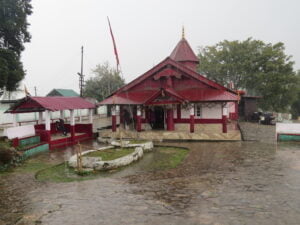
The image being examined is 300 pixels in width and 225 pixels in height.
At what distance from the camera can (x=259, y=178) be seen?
9.98 metres

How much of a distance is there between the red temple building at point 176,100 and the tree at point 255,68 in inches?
577

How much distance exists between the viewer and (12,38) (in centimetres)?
1756

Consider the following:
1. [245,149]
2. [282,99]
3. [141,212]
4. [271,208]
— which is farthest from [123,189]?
[282,99]

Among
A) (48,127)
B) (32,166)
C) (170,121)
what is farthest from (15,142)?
(170,121)

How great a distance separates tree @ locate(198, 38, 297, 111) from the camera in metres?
34.2

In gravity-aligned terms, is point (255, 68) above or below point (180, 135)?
above

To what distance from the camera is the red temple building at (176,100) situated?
20844 millimetres

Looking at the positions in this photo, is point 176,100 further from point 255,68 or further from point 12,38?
point 255,68

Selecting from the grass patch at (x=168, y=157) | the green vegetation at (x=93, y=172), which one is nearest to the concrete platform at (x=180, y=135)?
the grass patch at (x=168, y=157)

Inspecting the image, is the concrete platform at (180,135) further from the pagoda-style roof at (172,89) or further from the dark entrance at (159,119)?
the dark entrance at (159,119)

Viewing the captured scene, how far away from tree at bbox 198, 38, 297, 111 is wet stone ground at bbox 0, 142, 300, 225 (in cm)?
2428

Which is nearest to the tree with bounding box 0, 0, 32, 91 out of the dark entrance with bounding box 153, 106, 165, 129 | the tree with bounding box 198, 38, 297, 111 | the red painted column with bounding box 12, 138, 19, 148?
the red painted column with bounding box 12, 138, 19, 148

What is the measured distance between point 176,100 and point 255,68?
828 inches

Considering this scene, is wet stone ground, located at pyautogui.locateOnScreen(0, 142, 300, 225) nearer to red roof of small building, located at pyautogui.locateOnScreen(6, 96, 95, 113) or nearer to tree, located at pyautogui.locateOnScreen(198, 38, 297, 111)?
red roof of small building, located at pyautogui.locateOnScreen(6, 96, 95, 113)
